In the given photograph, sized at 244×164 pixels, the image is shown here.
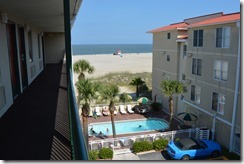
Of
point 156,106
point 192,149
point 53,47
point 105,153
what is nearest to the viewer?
point 105,153

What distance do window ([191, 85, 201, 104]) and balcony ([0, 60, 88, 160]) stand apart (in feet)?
41.3

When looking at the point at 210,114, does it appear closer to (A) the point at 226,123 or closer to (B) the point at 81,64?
(A) the point at 226,123

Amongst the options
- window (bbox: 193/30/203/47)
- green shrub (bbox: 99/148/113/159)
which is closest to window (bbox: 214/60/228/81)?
window (bbox: 193/30/203/47)

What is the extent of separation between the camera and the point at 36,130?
4301 mm

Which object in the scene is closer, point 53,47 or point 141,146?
point 141,146

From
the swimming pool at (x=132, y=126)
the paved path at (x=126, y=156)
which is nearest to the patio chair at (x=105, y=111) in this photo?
the swimming pool at (x=132, y=126)

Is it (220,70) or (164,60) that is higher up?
(164,60)

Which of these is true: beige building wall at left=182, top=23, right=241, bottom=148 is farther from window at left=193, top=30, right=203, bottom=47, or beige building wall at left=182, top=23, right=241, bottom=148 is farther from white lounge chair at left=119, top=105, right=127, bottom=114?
white lounge chair at left=119, top=105, right=127, bottom=114

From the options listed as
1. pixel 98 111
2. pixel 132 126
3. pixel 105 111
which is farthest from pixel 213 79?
pixel 98 111

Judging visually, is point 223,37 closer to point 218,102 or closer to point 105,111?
point 218,102

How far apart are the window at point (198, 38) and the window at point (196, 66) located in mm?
1060

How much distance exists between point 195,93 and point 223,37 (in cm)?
460

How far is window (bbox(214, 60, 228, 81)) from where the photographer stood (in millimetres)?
14297

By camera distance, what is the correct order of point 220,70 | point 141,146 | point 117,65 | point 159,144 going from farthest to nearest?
1. point 117,65
2. point 220,70
3. point 159,144
4. point 141,146
